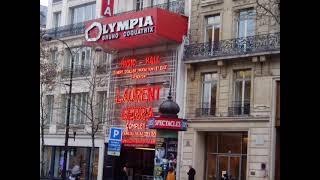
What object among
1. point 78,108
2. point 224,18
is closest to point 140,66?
point 78,108

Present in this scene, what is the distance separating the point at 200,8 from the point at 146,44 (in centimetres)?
432

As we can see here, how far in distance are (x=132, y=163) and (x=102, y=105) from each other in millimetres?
4882

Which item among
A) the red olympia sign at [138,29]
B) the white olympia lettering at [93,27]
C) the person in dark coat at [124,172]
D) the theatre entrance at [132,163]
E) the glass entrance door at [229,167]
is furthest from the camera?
the white olympia lettering at [93,27]

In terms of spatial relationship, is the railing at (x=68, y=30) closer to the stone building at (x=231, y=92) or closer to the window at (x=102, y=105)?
the window at (x=102, y=105)

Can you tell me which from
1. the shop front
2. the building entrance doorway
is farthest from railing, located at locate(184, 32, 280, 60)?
the shop front

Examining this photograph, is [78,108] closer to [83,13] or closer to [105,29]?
[105,29]

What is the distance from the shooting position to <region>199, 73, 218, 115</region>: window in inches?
1177

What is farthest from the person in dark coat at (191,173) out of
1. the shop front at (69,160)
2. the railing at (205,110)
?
the shop front at (69,160)

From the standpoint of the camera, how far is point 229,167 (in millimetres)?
28578

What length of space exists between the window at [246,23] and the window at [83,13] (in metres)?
13.1

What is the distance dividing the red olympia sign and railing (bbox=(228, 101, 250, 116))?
555 cm

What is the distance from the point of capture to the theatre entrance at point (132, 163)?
A: 1308 inches

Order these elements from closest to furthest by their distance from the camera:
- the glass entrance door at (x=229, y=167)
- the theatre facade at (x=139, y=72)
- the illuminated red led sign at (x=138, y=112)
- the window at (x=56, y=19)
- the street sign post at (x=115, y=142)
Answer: the street sign post at (x=115, y=142) → the glass entrance door at (x=229, y=167) → the theatre facade at (x=139, y=72) → the illuminated red led sign at (x=138, y=112) → the window at (x=56, y=19)
